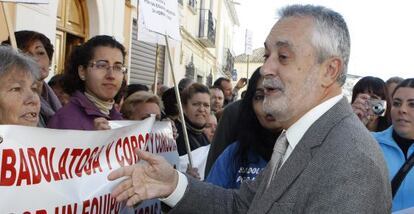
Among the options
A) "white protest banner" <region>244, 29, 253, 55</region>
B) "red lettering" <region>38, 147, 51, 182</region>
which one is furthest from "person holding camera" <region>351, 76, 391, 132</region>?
"white protest banner" <region>244, 29, 253, 55</region>

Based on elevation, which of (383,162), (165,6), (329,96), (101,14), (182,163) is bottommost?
(182,163)

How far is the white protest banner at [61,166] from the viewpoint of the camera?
228cm

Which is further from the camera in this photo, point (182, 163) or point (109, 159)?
point (182, 163)

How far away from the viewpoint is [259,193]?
79.5 inches

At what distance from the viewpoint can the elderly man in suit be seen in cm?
170

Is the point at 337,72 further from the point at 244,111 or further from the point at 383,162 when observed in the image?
the point at 244,111

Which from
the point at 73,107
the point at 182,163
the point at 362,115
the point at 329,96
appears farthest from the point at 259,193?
the point at 362,115

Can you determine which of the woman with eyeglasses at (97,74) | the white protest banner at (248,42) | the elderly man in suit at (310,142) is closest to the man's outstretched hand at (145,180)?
the elderly man in suit at (310,142)

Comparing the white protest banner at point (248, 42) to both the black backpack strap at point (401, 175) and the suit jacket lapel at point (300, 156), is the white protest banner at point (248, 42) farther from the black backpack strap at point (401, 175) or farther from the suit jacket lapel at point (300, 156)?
the suit jacket lapel at point (300, 156)

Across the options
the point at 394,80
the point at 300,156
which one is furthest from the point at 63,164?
the point at 394,80

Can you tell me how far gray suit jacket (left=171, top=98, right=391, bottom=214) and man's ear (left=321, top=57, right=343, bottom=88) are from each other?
0.29ft

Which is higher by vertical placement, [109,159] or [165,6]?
[165,6]

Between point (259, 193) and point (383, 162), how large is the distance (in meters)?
0.47

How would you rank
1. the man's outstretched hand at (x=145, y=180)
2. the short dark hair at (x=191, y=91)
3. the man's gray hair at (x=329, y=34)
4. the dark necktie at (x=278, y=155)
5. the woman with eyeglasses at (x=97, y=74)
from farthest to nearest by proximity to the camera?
the short dark hair at (x=191, y=91)
the woman with eyeglasses at (x=97, y=74)
the man's outstretched hand at (x=145, y=180)
the dark necktie at (x=278, y=155)
the man's gray hair at (x=329, y=34)
